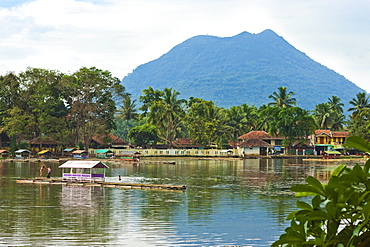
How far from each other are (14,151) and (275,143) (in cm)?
5102

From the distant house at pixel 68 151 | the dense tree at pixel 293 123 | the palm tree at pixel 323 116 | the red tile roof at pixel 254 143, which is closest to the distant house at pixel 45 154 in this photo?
the distant house at pixel 68 151

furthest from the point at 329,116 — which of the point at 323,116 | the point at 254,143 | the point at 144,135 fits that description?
the point at 144,135

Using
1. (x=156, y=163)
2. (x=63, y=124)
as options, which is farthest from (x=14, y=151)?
(x=156, y=163)

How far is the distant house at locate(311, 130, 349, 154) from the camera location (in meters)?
103

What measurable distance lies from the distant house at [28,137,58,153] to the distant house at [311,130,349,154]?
173 feet

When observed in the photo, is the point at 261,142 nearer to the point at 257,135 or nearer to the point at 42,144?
the point at 257,135

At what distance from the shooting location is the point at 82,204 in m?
27.5

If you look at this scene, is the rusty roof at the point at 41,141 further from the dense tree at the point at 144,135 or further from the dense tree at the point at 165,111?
the dense tree at the point at 144,135

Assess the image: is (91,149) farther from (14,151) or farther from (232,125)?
(232,125)

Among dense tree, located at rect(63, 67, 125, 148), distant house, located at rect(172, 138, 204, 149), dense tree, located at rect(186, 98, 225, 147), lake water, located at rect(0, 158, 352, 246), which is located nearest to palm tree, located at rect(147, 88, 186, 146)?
dense tree, located at rect(186, 98, 225, 147)

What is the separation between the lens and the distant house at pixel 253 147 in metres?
93.7

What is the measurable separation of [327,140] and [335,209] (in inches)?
4170

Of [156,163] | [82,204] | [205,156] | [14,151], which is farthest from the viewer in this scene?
[205,156]

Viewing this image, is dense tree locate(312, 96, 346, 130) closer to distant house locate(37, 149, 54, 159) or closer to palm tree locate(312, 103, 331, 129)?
palm tree locate(312, 103, 331, 129)
